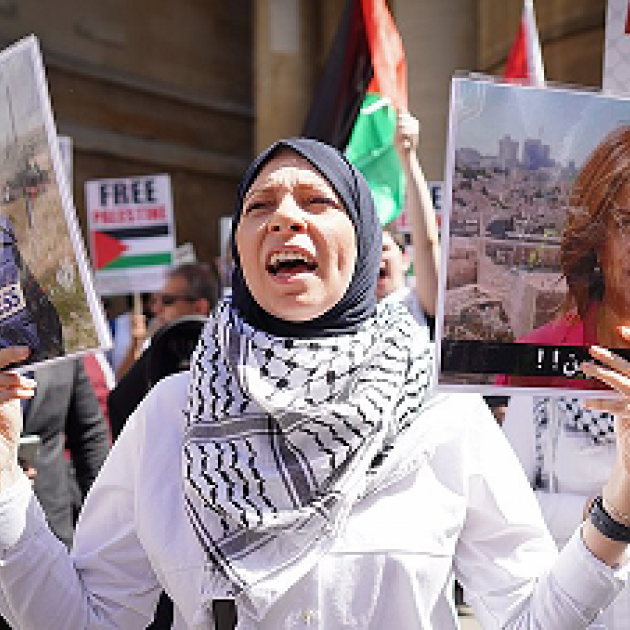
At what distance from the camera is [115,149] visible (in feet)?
47.9

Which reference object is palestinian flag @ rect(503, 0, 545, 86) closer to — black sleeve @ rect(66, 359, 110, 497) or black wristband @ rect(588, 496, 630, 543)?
black sleeve @ rect(66, 359, 110, 497)

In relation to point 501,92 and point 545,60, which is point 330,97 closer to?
point 501,92

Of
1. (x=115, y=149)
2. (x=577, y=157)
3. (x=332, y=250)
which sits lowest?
(x=115, y=149)

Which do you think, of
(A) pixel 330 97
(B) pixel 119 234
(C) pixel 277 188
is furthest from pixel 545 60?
(C) pixel 277 188

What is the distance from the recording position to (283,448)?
1683mm

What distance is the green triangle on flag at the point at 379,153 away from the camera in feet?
13.3

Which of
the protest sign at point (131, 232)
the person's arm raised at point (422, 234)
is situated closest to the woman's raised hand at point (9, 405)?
the person's arm raised at point (422, 234)

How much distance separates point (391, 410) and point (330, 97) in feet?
9.12

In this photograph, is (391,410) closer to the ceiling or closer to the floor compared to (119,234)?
closer to the ceiling

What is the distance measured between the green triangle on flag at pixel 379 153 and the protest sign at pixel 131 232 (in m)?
2.70

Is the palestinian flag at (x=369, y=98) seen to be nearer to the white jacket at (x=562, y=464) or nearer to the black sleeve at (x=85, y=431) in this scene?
the black sleeve at (x=85, y=431)

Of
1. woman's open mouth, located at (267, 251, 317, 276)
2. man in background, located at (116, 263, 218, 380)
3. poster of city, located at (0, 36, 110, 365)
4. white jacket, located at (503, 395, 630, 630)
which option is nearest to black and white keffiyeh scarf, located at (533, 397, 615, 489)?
white jacket, located at (503, 395, 630, 630)

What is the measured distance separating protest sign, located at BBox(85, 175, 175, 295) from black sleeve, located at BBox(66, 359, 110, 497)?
3225 millimetres

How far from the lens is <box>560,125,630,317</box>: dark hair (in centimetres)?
159
